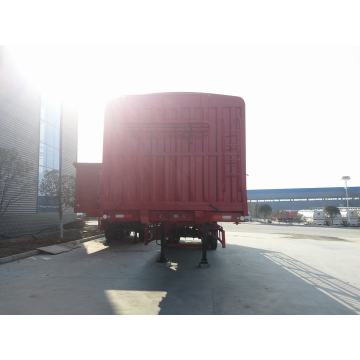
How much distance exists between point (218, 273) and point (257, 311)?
3.42 metres

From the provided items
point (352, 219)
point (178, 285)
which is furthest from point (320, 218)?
point (178, 285)

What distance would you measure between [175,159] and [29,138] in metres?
13.2

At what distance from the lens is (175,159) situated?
8398 mm

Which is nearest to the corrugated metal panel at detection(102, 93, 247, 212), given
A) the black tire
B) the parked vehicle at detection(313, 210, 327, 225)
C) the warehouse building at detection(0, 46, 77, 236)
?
the black tire

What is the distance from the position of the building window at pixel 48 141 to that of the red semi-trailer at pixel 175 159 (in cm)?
1202

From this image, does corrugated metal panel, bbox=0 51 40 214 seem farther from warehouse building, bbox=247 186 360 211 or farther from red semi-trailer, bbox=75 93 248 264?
warehouse building, bbox=247 186 360 211

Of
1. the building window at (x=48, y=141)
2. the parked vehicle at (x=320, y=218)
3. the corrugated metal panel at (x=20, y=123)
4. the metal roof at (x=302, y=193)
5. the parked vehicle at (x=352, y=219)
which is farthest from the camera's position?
A: the metal roof at (x=302, y=193)

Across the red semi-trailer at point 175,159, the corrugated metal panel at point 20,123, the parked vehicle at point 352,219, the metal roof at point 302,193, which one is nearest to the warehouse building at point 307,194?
the metal roof at point 302,193

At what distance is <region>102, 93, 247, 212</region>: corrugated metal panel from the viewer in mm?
8266

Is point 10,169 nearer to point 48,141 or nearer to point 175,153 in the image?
point 48,141

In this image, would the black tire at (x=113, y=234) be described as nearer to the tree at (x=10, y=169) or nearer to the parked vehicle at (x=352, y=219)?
the tree at (x=10, y=169)

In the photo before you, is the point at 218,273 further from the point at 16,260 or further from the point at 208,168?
the point at 16,260

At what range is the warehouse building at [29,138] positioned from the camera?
16891 millimetres

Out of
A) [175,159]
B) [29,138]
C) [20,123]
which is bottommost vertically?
[175,159]
